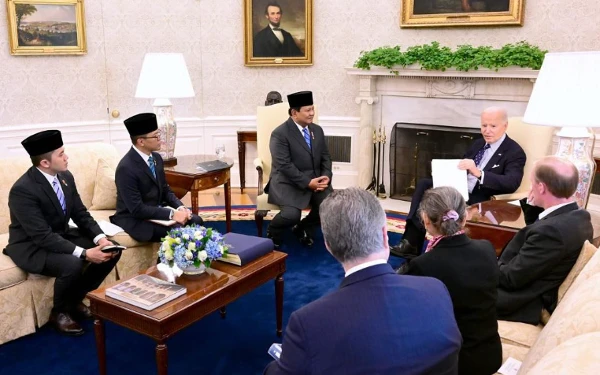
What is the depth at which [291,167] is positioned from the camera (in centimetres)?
539

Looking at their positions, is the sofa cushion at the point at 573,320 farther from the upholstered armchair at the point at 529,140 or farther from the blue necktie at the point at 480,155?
the upholstered armchair at the point at 529,140

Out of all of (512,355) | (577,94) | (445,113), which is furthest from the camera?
(445,113)

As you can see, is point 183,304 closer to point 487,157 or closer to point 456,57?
point 487,157

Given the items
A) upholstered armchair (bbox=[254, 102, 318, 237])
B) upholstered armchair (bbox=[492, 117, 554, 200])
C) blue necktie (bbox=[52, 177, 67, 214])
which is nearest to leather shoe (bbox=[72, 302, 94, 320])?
blue necktie (bbox=[52, 177, 67, 214])

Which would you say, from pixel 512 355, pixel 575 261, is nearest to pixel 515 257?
pixel 575 261

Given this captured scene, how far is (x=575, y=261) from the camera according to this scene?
277cm

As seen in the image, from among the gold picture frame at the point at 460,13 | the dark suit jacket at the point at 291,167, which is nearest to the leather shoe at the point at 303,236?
the dark suit jacket at the point at 291,167

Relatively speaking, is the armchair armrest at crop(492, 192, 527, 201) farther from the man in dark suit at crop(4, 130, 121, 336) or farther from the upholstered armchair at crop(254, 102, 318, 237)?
the man in dark suit at crop(4, 130, 121, 336)

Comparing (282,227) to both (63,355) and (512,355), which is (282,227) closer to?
(63,355)

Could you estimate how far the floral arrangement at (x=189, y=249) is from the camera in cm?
321

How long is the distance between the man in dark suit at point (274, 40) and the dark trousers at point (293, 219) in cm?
276

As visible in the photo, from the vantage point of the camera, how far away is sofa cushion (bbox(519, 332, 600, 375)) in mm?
1373

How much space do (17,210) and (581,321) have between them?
336 cm

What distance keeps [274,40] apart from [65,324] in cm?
488
